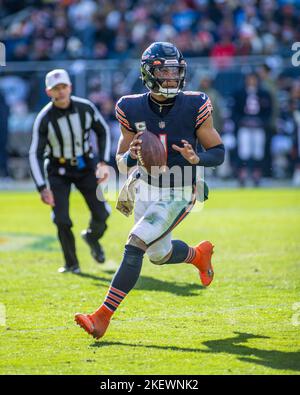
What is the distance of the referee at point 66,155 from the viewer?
7.55m

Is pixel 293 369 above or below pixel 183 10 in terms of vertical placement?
below

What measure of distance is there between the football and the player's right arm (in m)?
0.03

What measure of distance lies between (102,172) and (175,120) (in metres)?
2.33

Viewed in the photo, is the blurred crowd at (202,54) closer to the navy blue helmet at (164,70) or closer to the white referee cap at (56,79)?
the white referee cap at (56,79)

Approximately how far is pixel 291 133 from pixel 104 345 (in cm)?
1071

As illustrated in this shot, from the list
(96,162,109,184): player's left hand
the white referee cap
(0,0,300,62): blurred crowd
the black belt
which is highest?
(0,0,300,62): blurred crowd

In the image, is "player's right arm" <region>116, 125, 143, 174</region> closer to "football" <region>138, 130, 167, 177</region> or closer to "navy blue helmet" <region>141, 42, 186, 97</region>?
"football" <region>138, 130, 167, 177</region>

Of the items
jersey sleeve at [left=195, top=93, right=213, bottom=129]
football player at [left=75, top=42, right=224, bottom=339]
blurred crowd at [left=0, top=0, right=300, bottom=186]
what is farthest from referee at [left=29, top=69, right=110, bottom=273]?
blurred crowd at [left=0, top=0, right=300, bottom=186]

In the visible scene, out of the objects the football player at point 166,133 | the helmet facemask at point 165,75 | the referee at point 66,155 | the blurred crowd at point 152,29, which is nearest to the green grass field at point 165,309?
the referee at point 66,155

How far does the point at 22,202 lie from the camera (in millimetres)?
13719

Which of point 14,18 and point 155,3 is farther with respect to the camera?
point 14,18

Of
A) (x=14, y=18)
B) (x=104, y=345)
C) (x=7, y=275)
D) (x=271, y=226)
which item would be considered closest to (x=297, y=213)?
(x=271, y=226)

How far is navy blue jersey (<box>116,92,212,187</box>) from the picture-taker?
215 inches

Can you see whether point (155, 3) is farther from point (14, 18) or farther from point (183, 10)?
point (14, 18)
